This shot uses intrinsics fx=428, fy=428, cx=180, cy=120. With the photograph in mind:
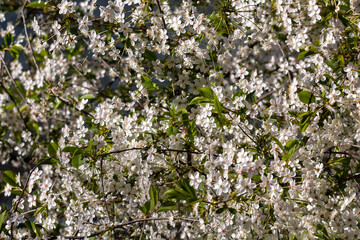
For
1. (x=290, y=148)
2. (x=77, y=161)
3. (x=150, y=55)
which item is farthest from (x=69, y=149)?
(x=290, y=148)

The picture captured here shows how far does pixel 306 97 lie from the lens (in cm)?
137

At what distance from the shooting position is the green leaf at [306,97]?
1.36 m

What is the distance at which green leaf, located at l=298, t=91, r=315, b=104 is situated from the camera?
1.36 m

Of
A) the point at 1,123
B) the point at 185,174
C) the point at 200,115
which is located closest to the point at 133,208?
the point at 185,174

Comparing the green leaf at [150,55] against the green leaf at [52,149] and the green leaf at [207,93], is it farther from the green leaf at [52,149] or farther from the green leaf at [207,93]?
the green leaf at [52,149]

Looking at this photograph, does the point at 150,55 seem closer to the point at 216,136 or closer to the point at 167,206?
the point at 216,136

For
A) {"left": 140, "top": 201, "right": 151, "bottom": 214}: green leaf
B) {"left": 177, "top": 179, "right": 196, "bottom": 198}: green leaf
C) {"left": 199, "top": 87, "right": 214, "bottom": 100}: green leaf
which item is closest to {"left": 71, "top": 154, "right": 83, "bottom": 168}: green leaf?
{"left": 140, "top": 201, "right": 151, "bottom": 214}: green leaf

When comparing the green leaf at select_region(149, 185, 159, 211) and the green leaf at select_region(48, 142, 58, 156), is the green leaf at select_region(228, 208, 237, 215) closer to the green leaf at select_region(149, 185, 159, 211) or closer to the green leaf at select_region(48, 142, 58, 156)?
the green leaf at select_region(149, 185, 159, 211)

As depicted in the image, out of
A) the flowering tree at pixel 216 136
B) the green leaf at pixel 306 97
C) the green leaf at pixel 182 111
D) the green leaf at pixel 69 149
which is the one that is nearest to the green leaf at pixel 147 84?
the flowering tree at pixel 216 136

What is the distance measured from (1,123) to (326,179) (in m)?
2.03

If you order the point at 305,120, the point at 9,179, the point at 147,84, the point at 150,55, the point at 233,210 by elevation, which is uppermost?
the point at 150,55

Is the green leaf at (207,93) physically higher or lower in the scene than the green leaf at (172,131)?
higher

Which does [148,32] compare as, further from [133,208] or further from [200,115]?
[133,208]

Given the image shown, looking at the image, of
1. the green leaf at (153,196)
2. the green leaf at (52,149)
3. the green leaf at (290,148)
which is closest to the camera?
the green leaf at (290,148)
